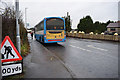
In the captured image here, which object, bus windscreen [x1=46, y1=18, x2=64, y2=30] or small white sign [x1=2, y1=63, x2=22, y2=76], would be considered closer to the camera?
small white sign [x1=2, y1=63, x2=22, y2=76]

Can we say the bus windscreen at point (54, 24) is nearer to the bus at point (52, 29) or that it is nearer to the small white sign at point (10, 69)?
the bus at point (52, 29)

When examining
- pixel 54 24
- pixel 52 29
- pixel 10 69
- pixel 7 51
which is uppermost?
pixel 54 24

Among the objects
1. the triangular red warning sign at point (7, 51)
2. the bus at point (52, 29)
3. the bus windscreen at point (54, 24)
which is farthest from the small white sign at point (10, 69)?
the bus windscreen at point (54, 24)

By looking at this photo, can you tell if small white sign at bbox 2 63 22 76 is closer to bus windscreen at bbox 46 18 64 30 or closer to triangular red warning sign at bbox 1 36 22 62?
triangular red warning sign at bbox 1 36 22 62

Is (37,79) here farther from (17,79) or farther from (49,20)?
(49,20)

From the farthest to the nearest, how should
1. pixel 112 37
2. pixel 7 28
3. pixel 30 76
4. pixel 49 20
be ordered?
1. pixel 112 37
2. pixel 49 20
3. pixel 7 28
4. pixel 30 76

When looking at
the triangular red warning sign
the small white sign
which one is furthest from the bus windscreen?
the small white sign

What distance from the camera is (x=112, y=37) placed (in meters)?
23.7

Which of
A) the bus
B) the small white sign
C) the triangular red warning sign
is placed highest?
the bus

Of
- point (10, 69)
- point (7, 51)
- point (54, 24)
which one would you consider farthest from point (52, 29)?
point (10, 69)

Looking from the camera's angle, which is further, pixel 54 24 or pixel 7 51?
pixel 54 24

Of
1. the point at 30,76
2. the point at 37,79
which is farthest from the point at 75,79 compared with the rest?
the point at 30,76

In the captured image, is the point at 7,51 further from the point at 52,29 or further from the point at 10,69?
the point at 52,29

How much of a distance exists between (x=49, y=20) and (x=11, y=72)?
12.4m
